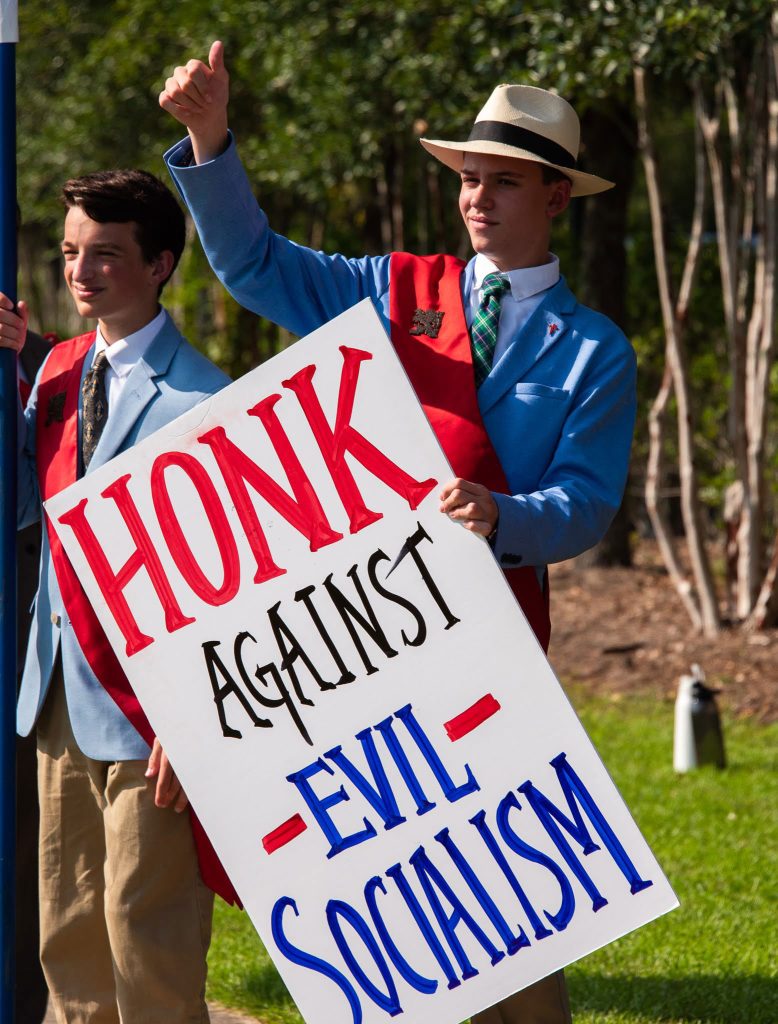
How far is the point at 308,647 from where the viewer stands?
2676 millimetres

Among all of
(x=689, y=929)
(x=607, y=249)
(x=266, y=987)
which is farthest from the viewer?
(x=607, y=249)

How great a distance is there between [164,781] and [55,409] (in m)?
0.83

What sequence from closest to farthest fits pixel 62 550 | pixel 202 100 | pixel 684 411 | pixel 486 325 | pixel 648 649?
1. pixel 202 100
2. pixel 486 325
3. pixel 62 550
4. pixel 684 411
5. pixel 648 649

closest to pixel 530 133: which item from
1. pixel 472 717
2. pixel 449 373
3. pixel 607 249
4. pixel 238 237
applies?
pixel 449 373

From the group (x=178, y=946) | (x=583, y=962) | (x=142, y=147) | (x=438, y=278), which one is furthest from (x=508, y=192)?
(x=142, y=147)

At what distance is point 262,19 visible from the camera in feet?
30.8

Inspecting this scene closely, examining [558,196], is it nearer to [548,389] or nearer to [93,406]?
[548,389]

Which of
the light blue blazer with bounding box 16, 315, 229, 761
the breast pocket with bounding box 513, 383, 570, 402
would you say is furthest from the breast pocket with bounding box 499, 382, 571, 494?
the light blue blazer with bounding box 16, 315, 229, 761

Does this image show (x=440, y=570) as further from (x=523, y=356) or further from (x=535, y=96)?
(x=535, y=96)

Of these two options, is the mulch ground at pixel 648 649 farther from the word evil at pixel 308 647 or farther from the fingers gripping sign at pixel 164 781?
the word evil at pixel 308 647

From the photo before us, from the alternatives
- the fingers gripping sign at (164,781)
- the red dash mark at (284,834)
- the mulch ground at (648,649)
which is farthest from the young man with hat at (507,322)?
the mulch ground at (648,649)

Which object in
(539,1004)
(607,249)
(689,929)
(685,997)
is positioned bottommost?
(689,929)

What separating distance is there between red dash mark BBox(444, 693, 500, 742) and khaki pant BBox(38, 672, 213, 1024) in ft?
2.20

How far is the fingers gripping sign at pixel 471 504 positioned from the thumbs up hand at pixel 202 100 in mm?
826
